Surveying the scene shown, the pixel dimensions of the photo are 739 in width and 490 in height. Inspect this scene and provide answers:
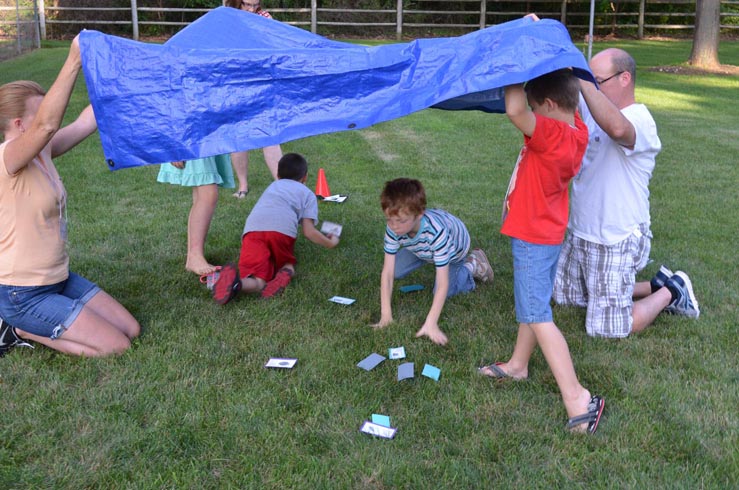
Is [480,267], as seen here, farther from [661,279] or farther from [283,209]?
[283,209]

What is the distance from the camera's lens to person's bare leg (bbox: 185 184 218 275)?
5.23 m

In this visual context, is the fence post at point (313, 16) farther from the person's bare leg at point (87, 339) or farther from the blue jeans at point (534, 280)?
the blue jeans at point (534, 280)

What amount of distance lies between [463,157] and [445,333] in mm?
5082

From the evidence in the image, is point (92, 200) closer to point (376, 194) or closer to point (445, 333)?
point (376, 194)

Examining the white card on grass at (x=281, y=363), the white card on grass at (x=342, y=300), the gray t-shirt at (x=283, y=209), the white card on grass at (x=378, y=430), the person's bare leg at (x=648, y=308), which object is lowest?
the white card on grass at (x=378, y=430)

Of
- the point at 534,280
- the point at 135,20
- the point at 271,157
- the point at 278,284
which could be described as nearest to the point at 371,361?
the point at 534,280

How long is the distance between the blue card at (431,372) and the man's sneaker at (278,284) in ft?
4.75

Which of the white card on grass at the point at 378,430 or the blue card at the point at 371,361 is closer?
the white card on grass at the point at 378,430

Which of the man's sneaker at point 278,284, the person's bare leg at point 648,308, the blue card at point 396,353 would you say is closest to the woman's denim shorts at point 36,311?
the man's sneaker at point 278,284

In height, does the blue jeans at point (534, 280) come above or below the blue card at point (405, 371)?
above

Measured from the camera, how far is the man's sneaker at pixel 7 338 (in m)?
3.89

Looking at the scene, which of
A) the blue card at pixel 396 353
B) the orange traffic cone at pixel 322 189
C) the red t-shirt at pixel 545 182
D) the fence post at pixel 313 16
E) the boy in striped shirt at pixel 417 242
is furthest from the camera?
the fence post at pixel 313 16

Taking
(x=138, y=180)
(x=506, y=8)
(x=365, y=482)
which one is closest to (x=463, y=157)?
(x=138, y=180)

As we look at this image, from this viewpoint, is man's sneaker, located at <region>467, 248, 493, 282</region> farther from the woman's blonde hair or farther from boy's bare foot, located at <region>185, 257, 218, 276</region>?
the woman's blonde hair
